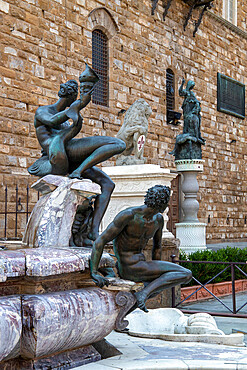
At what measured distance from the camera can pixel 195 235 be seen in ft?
41.0

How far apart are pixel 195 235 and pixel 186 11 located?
9.91 m

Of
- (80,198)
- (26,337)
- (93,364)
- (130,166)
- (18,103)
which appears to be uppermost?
(18,103)

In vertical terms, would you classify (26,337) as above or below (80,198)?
below

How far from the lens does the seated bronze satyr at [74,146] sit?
4977mm

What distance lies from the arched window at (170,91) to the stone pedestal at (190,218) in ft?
17.9

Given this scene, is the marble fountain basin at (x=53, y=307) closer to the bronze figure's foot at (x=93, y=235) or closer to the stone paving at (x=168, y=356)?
the stone paving at (x=168, y=356)

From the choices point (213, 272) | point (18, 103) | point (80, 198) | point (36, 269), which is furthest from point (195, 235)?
point (36, 269)

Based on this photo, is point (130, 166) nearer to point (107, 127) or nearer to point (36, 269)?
point (107, 127)

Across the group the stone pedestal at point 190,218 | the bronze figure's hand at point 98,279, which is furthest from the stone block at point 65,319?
the stone pedestal at point 190,218

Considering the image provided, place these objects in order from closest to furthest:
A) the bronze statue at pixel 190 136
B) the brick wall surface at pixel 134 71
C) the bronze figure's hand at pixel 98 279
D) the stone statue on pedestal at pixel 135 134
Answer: the bronze figure's hand at pixel 98 279 < the stone statue on pedestal at pixel 135 134 < the brick wall surface at pixel 134 71 < the bronze statue at pixel 190 136

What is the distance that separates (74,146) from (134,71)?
1135 cm

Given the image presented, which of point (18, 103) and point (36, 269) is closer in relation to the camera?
point (36, 269)

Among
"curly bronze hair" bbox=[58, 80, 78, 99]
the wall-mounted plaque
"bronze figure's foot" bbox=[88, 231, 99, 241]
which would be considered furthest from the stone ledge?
the wall-mounted plaque

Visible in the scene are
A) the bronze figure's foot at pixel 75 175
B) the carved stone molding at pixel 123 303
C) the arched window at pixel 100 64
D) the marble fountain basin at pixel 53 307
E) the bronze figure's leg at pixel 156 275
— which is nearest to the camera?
the marble fountain basin at pixel 53 307
